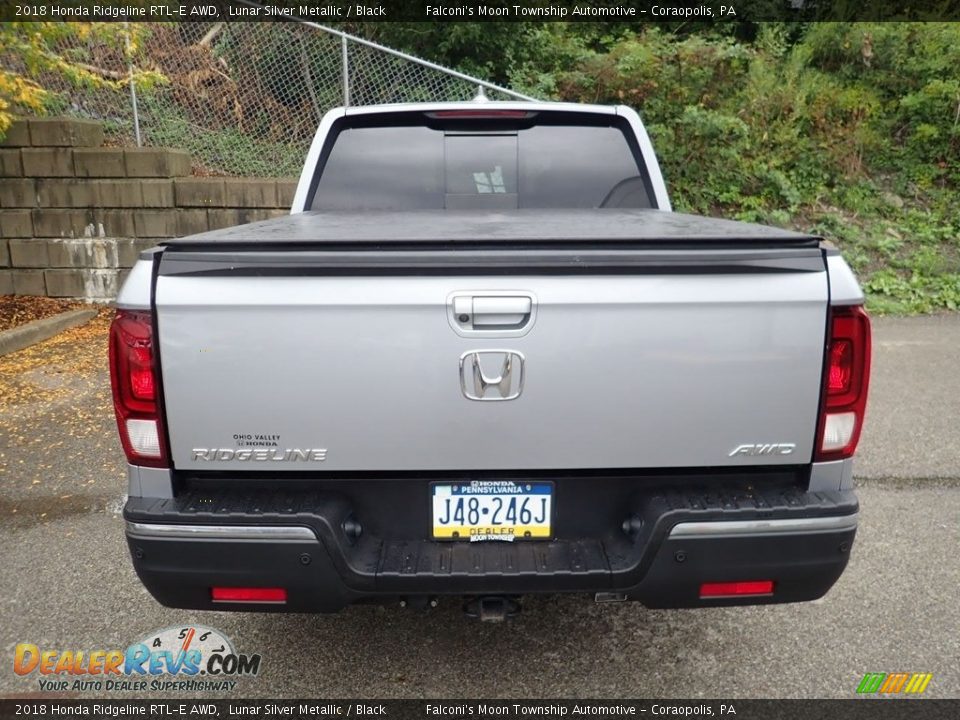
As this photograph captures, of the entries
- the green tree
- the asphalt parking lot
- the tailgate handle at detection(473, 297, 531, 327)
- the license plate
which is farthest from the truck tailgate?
the green tree

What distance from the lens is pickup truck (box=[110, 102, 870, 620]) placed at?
6.77ft

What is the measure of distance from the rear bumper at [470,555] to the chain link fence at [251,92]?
763cm

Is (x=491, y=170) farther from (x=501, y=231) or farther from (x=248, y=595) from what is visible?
(x=248, y=595)

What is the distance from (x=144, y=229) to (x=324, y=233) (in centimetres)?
705

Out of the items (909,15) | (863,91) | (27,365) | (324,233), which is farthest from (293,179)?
(909,15)

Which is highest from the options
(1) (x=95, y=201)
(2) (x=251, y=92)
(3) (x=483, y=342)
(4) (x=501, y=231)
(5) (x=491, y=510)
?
(2) (x=251, y=92)

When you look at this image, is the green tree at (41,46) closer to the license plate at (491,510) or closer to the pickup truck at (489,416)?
the pickup truck at (489,416)

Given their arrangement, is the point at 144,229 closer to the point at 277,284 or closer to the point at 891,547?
the point at 277,284

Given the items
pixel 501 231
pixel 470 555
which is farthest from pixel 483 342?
pixel 470 555

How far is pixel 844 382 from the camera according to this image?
2.16 meters

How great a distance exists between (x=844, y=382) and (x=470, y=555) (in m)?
1.26

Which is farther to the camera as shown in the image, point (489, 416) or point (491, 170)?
point (491, 170)

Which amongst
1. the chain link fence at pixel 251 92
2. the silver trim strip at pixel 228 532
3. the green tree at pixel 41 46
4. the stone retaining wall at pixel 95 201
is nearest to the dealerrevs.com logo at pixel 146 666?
the silver trim strip at pixel 228 532

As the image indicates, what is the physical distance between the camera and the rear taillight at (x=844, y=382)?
2.10 metres
